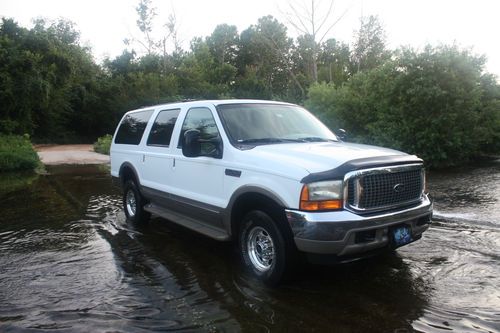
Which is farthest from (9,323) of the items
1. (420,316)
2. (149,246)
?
(420,316)

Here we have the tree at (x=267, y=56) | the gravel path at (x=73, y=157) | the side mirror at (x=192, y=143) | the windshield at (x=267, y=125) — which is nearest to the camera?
the side mirror at (x=192, y=143)

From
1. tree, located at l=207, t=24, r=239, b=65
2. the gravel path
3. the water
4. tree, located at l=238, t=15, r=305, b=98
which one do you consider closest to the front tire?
the water

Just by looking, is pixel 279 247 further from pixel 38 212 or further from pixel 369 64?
pixel 369 64

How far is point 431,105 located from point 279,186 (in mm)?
11037

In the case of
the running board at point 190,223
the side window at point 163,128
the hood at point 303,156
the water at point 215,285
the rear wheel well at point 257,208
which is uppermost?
the side window at point 163,128

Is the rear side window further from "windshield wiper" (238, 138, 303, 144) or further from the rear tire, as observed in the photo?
"windshield wiper" (238, 138, 303, 144)

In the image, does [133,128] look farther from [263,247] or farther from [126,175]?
[263,247]

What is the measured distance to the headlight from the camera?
4.04 m

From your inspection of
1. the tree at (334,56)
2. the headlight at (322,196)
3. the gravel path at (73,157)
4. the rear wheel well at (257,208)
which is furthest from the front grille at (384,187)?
the tree at (334,56)

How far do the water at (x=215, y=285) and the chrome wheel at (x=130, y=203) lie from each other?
27 cm

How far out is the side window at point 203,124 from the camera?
520 centimetres

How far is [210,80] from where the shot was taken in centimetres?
4241

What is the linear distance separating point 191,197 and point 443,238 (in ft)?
12.0

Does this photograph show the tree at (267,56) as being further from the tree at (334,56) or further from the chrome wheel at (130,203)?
the chrome wheel at (130,203)
